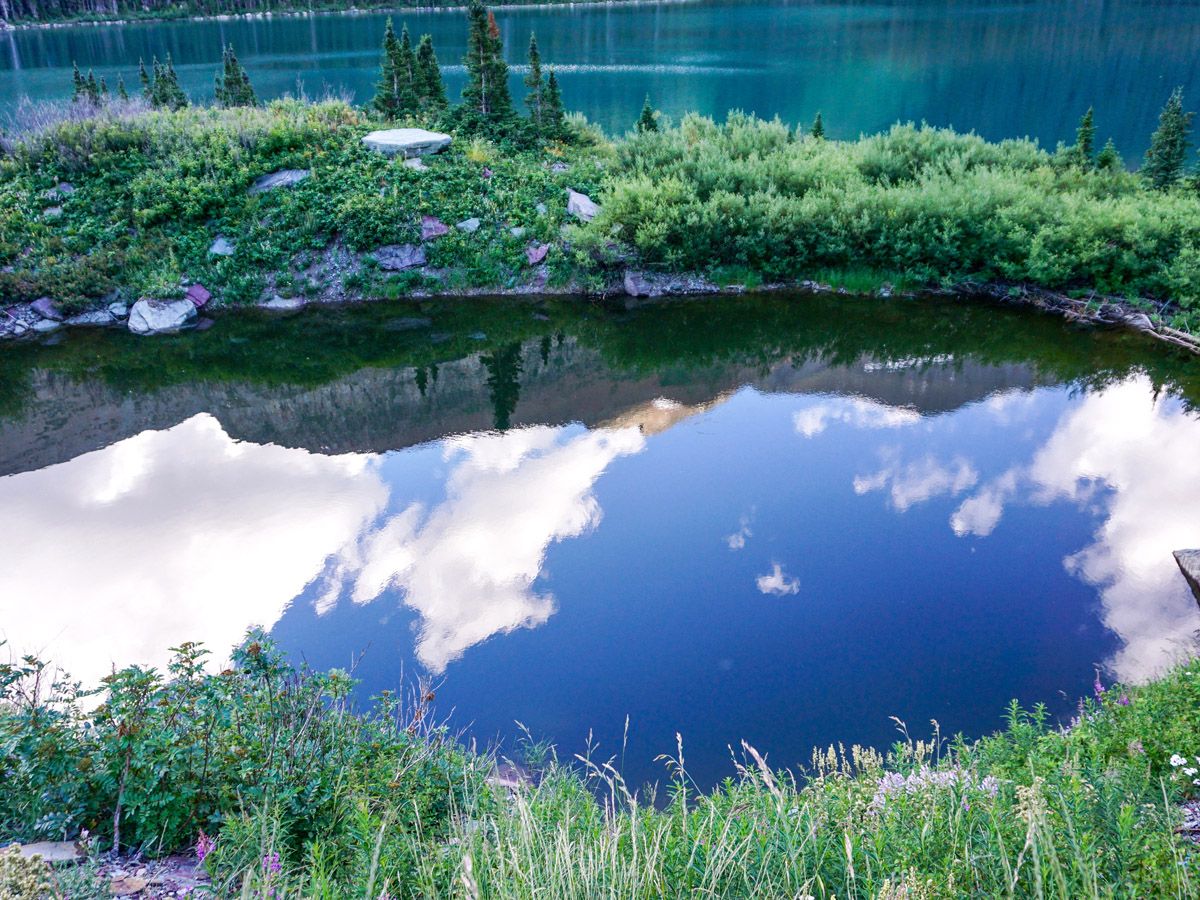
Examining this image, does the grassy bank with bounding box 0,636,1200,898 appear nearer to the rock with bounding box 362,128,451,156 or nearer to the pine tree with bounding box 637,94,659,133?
the rock with bounding box 362,128,451,156

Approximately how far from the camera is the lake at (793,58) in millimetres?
38719

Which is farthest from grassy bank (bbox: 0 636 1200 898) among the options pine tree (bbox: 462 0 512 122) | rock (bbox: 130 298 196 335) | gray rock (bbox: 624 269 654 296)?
pine tree (bbox: 462 0 512 122)

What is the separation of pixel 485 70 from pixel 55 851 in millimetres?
22444

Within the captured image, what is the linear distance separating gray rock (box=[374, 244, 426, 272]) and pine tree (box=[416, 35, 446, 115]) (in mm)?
6692

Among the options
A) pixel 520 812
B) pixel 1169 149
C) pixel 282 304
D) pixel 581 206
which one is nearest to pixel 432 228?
pixel 581 206

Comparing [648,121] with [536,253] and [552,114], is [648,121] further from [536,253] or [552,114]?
[536,253]

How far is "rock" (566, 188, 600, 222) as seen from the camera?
1961 centimetres

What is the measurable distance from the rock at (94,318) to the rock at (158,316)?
0.54 m

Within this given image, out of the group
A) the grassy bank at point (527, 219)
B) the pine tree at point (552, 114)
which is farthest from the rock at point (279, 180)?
the pine tree at point (552, 114)

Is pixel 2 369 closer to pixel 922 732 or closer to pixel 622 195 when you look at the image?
pixel 622 195

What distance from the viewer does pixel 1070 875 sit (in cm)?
353

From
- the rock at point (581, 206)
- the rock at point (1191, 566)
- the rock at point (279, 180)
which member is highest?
the rock at point (279, 180)

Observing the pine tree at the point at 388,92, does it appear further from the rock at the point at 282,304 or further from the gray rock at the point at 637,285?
the gray rock at the point at 637,285

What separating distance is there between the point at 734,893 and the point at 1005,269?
57.3ft
